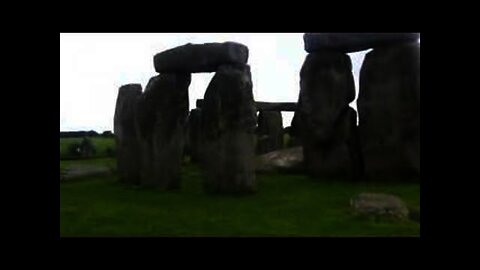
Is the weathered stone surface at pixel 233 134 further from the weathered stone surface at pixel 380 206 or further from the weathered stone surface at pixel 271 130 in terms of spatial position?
the weathered stone surface at pixel 271 130

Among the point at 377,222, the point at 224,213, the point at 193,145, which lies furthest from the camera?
the point at 193,145

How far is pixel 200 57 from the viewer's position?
1012 cm

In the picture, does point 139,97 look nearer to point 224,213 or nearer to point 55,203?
point 224,213

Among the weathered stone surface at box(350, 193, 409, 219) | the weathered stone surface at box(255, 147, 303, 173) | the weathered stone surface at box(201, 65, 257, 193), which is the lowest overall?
the weathered stone surface at box(350, 193, 409, 219)

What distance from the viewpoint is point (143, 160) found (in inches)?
444

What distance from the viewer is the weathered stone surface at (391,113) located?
1134 cm

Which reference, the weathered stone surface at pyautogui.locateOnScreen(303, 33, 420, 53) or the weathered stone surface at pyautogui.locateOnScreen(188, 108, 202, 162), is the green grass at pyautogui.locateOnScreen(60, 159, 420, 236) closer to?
the weathered stone surface at pyautogui.locateOnScreen(303, 33, 420, 53)

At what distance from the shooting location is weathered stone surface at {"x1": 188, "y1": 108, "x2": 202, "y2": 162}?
1783 cm

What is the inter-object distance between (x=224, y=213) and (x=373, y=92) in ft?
17.8

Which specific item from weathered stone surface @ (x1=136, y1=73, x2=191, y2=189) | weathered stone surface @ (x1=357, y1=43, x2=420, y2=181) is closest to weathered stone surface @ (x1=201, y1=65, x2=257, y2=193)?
weathered stone surface @ (x1=136, y1=73, x2=191, y2=189)

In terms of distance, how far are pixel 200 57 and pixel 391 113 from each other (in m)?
4.23

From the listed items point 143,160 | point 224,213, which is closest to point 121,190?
point 143,160

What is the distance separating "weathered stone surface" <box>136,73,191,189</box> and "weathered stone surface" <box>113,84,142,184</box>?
1.26 m

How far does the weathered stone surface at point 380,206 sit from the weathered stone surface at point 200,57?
3.40 metres
